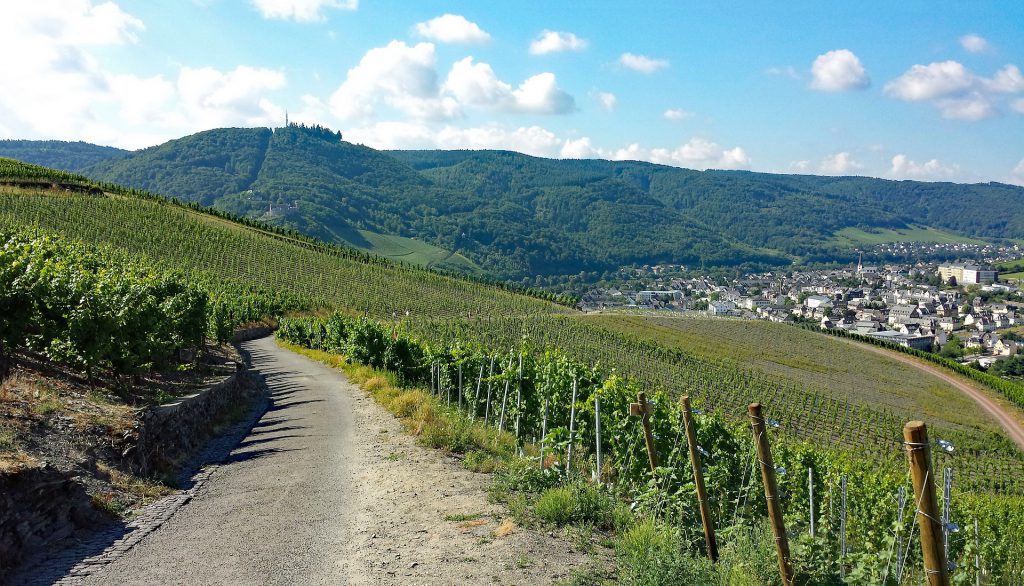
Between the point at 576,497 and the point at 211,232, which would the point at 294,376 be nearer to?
the point at 576,497

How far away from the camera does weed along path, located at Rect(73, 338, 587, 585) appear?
270 inches

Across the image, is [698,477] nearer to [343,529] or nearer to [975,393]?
[343,529]

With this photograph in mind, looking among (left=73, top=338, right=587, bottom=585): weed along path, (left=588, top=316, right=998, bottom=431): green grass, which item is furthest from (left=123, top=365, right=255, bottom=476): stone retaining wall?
(left=588, top=316, right=998, bottom=431): green grass

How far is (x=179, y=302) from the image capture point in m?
21.3

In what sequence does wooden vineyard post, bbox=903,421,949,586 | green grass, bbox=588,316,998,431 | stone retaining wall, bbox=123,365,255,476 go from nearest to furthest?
wooden vineyard post, bbox=903,421,949,586
stone retaining wall, bbox=123,365,255,476
green grass, bbox=588,316,998,431

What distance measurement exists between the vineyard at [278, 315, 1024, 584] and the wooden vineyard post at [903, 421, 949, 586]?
32.1 inches

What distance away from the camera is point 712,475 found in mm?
9422

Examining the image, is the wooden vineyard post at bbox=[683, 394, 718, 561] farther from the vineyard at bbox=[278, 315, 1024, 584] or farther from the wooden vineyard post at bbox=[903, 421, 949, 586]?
the wooden vineyard post at bbox=[903, 421, 949, 586]

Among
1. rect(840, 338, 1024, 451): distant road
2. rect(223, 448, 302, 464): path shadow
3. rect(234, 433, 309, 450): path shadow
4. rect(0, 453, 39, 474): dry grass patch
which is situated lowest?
rect(840, 338, 1024, 451): distant road

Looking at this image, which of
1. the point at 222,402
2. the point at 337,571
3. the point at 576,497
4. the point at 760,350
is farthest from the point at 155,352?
the point at 760,350

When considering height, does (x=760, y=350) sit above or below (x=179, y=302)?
below

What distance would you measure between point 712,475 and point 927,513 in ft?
17.6

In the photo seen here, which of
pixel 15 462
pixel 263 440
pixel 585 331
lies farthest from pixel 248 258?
pixel 15 462

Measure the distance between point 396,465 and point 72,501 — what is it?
4788mm
